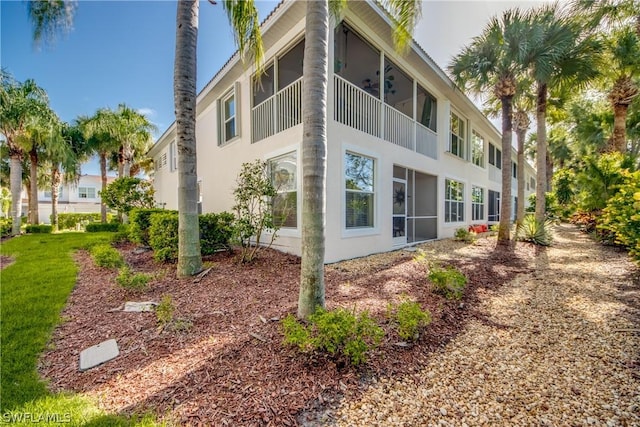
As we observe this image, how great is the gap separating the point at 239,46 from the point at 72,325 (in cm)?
474

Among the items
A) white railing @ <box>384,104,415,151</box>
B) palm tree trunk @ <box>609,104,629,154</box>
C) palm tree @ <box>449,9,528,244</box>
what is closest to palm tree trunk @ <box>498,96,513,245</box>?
palm tree @ <box>449,9,528,244</box>

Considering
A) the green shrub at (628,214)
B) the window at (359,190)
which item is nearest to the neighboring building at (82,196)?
the window at (359,190)

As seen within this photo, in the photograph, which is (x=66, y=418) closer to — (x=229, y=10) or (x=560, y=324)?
(x=229, y=10)

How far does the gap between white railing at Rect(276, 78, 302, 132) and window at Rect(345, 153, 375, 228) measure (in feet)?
5.87

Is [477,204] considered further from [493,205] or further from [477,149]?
[493,205]

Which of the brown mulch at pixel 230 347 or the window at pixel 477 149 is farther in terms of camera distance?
the window at pixel 477 149

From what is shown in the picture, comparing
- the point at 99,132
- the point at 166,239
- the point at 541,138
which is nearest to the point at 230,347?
the point at 166,239

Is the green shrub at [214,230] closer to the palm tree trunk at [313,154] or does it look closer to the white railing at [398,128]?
the palm tree trunk at [313,154]

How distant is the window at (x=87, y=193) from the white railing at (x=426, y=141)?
45114mm

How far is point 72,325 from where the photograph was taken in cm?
364

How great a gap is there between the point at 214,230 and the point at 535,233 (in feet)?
36.5

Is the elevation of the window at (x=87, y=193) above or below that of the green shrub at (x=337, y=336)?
above

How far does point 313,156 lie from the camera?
3176mm

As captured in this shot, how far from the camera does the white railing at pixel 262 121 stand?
8484 mm
